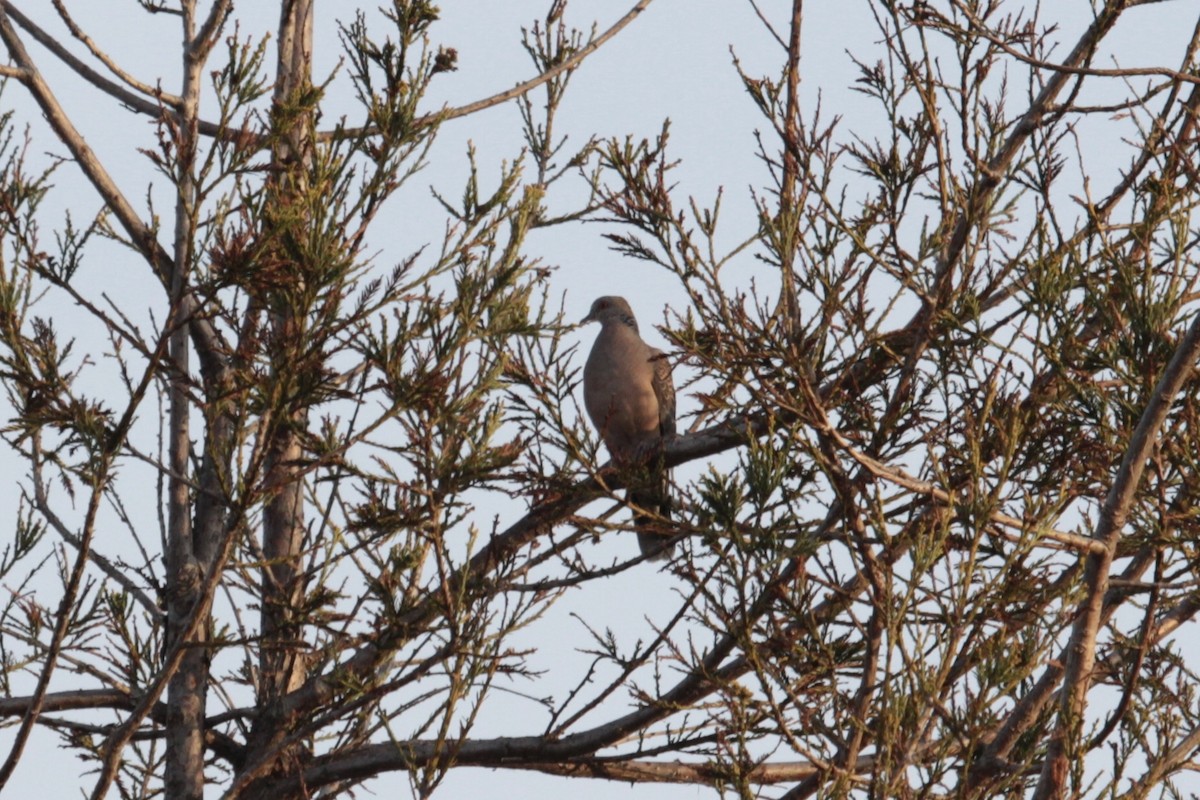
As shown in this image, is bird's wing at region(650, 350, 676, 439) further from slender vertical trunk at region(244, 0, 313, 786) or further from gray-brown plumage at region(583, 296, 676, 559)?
slender vertical trunk at region(244, 0, 313, 786)

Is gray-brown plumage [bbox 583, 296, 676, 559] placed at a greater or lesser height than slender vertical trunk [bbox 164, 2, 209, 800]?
greater

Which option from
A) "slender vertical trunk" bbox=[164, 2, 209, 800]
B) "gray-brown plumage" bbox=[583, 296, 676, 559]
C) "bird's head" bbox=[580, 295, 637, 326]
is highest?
"bird's head" bbox=[580, 295, 637, 326]

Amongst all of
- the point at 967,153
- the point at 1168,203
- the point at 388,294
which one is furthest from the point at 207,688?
the point at 1168,203

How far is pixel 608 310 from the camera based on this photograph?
7.95m

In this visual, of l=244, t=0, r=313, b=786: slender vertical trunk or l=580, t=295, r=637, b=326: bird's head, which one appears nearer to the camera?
l=244, t=0, r=313, b=786: slender vertical trunk

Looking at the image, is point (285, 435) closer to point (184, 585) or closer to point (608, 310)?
point (184, 585)

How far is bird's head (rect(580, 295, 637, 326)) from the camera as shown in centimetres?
789

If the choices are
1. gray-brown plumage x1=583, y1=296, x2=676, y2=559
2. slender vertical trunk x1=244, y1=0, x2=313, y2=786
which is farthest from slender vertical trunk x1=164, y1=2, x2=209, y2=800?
gray-brown plumage x1=583, y1=296, x2=676, y2=559

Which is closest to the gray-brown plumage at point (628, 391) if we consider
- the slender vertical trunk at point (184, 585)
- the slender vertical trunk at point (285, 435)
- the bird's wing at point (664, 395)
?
the bird's wing at point (664, 395)

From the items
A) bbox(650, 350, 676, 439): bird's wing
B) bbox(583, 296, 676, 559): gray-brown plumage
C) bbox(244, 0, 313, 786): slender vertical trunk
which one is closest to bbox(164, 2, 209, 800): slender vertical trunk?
bbox(244, 0, 313, 786): slender vertical trunk

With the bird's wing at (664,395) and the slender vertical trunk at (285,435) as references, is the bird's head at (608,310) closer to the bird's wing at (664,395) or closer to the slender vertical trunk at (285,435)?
the bird's wing at (664,395)

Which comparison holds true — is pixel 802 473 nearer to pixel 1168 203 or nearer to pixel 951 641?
pixel 951 641

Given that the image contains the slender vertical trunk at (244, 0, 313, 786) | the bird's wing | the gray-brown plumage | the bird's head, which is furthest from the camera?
the bird's head

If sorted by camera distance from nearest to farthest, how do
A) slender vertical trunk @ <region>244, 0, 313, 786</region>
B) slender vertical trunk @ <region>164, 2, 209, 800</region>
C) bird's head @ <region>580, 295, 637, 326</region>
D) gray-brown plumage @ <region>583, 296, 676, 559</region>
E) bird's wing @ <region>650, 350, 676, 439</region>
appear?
slender vertical trunk @ <region>244, 0, 313, 786</region>, slender vertical trunk @ <region>164, 2, 209, 800</region>, gray-brown plumage @ <region>583, 296, 676, 559</region>, bird's wing @ <region>650, 350, 676, 439</region>, bird's head @ <region>580, 295, 637, 326</region>
